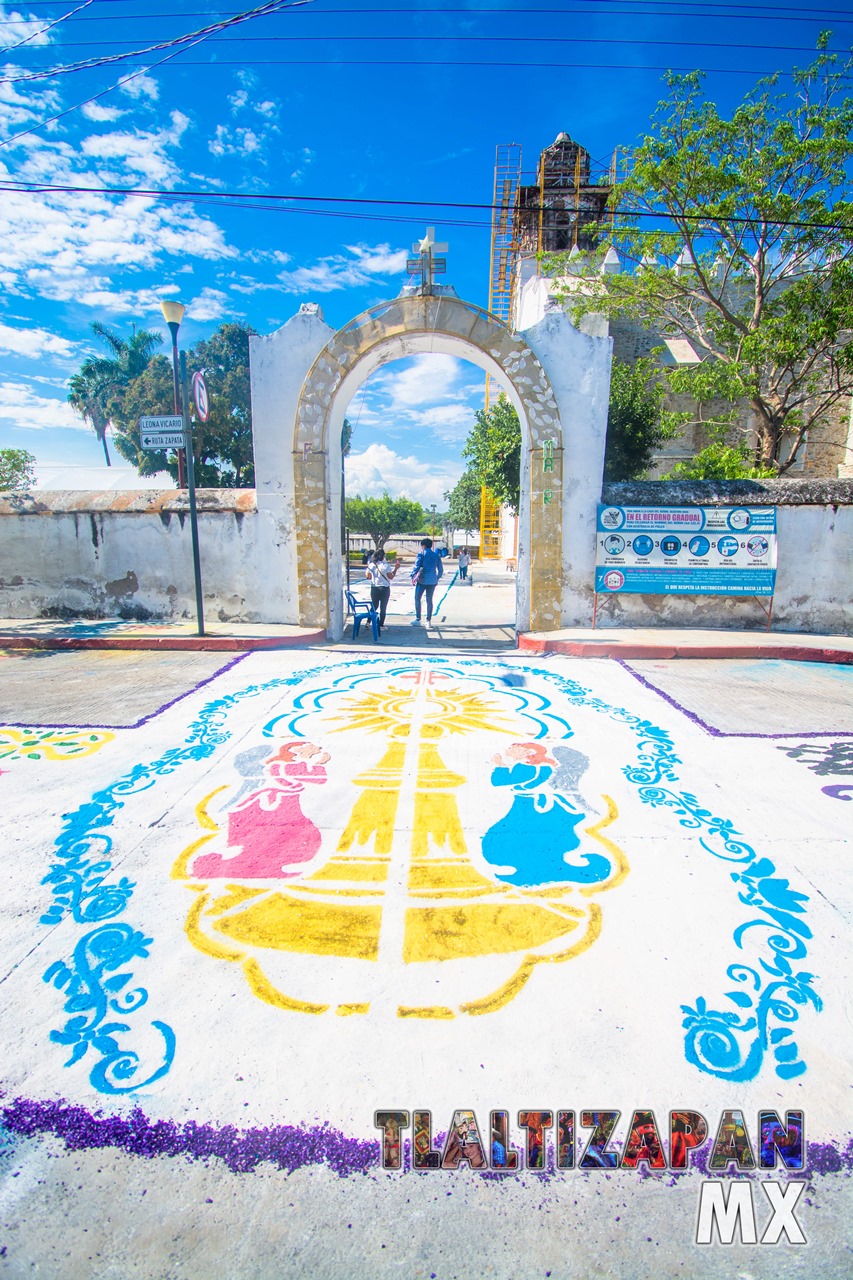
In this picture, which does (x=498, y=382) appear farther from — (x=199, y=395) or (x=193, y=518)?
(x=193, y=518)

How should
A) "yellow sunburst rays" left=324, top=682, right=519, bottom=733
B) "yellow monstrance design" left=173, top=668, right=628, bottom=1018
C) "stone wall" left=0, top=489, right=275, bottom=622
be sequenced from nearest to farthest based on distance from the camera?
1. "yellow monstrance design" left=173, top=668, right=628, bottom=1018
2. "yellow sunburst rays" left=324, top=682, right=519, bottom=733
3. "stone wall" left=0, top=489, right=275, bottom=622

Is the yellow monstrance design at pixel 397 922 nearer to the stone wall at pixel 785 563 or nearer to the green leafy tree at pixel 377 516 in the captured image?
the stone wall at pixel 785 563

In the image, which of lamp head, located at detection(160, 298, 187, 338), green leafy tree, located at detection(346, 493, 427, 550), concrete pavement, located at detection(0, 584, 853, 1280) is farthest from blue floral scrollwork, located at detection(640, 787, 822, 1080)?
green leafy tree, located at detection(346, 493, 427, 550)

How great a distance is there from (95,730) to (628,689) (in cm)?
517

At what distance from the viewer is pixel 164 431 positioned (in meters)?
7.73

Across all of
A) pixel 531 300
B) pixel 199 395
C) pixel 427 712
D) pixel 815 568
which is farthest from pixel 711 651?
pixel 531 300

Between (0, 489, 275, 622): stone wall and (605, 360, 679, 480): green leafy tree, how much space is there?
11.0 m

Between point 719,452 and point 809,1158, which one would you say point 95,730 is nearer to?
point 809,1158

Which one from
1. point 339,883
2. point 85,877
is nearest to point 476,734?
point 339,883

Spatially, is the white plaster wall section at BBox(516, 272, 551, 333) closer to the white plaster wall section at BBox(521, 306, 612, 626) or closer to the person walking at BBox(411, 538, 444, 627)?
the white plaster wall section at BBox(521, 306, 612, 626)

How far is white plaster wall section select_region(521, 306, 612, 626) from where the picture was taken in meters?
8.55

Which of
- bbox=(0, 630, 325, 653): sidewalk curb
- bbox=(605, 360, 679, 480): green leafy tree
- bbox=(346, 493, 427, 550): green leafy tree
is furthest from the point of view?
bbox=(346, 493, 427, 550): green leafy tree

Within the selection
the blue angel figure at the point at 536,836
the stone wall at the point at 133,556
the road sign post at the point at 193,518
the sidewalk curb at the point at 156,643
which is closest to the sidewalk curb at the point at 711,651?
the blue angel figure at the point at 536,836

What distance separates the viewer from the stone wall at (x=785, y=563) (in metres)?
8.76
